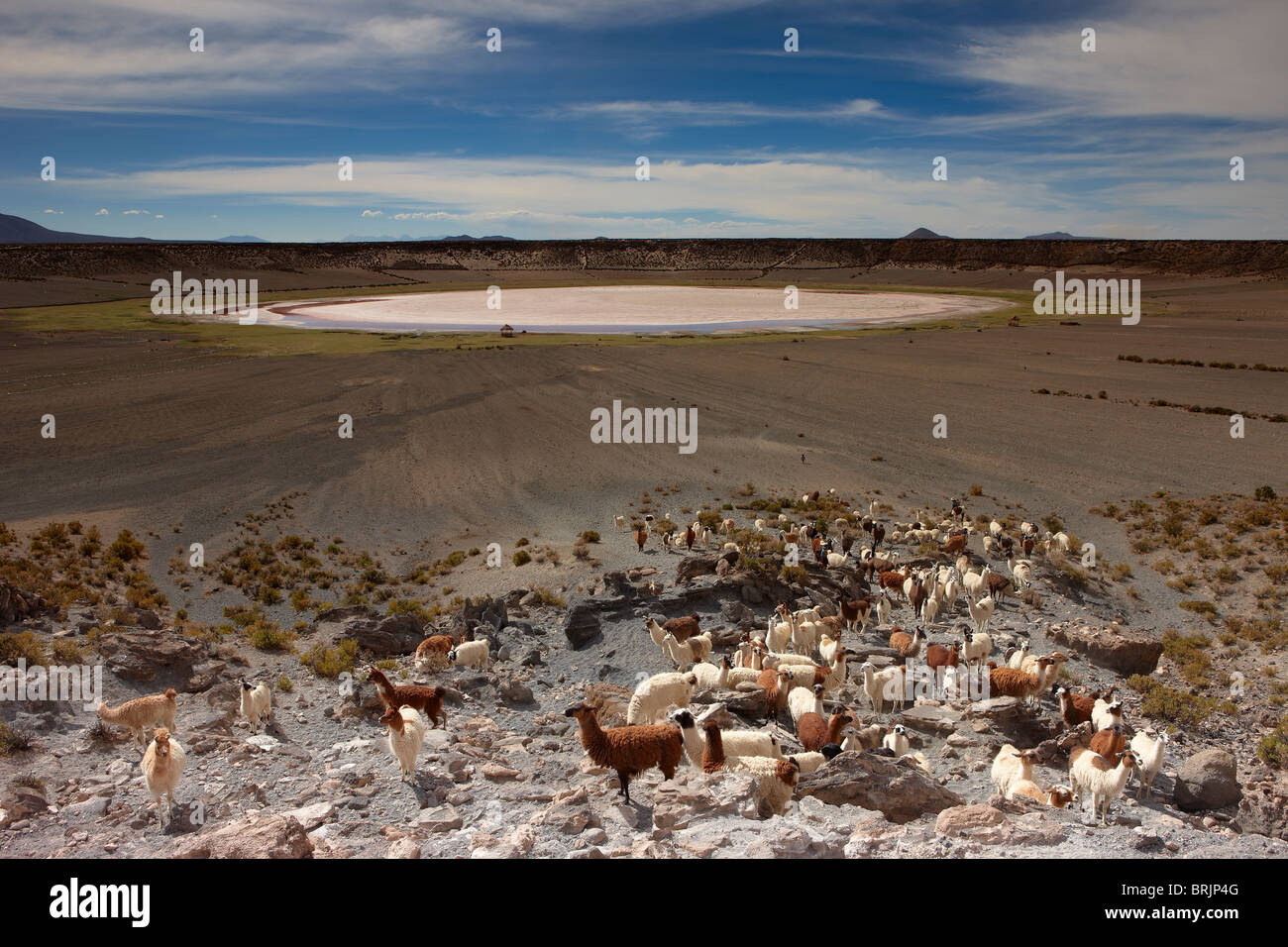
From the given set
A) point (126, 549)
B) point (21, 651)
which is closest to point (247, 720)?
point (21, 651)

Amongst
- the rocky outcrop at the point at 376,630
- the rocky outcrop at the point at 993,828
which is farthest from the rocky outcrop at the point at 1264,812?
the rocky outcrop at the point at 376,630

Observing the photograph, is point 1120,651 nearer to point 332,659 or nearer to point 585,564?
point 585,564

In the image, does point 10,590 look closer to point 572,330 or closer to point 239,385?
point 239,385

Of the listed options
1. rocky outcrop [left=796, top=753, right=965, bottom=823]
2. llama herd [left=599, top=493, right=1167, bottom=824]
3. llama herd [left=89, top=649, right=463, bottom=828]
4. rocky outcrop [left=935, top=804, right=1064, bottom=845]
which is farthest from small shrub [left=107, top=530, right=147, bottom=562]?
rocky outcrop [left=935, top=804, right=1064, bottom=845]

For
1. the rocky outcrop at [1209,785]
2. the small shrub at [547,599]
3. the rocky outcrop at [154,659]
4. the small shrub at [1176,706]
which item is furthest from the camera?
the small shrub at [547,599]

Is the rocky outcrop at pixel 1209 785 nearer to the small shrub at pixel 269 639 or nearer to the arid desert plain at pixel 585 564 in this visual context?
the arid desert plain at pixel 585 564

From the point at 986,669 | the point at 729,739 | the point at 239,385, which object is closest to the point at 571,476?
the point at 986,669

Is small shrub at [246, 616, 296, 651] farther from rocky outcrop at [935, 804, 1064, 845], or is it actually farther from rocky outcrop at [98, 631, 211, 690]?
rocky outcrop at [935, 804, 1064, 845]
